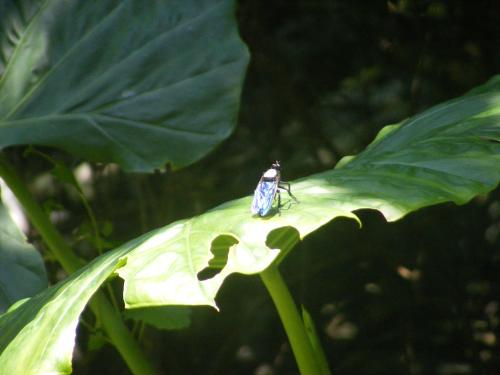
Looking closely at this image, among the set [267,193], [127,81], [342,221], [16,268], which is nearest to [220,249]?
[267,193]

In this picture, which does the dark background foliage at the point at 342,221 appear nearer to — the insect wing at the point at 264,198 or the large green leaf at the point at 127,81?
the large green leaf at the point at 127,81

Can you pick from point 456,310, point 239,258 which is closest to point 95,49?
point 239,258

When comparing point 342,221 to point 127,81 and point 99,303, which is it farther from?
point 99,303

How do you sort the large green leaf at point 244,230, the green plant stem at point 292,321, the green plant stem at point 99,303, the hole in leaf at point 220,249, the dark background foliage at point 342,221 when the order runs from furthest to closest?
the dark background foliage at point 342,221 → the green plant stem at point 99,303 → the green plant stem at point 292,321 → the hole in leaf at point 220,249 → the large green leaf at point 244,230

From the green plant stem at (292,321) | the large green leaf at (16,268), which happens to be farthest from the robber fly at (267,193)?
the large green leaf at (16,268)

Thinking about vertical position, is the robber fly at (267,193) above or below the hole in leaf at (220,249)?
above

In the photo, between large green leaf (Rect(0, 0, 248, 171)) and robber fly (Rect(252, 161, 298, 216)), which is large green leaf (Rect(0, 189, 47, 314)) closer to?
large green leaf (Rect(0, 0, 248, 171))

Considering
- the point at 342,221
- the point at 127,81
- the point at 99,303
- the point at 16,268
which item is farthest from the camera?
the point at 342,221
